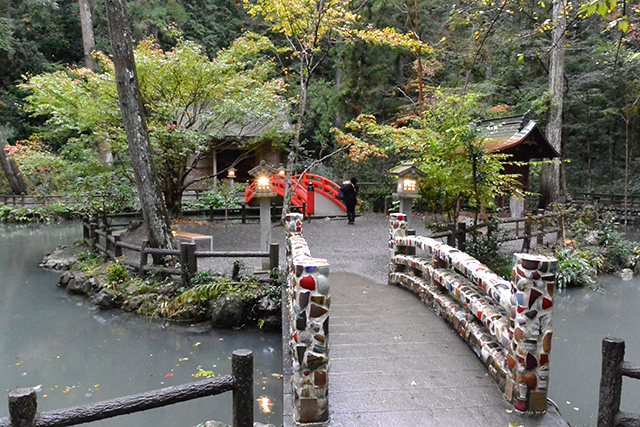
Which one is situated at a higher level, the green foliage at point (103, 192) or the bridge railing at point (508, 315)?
the green foliage at point (103, 192)

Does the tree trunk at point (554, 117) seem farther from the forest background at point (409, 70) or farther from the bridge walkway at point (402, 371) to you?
the bridge walkway at point (402, 371)

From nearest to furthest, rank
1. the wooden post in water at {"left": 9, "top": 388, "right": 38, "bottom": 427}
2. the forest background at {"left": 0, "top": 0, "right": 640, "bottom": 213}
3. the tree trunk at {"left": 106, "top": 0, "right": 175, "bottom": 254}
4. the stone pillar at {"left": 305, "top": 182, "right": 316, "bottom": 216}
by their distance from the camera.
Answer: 1. the wooden post in water at {"left": 9, "top": 388, "right": 38, "bottom": 427}
2. the tree trunk at {"left": 106, "top": 0, "right": 175, "bottom": 254}
3. the stone pillar at {"left": 305, "top": 182, "right": 316, "bottom": 216}
4. the forest background at {"left": 0, "top": 0, "right": 640, "bottom": 213}

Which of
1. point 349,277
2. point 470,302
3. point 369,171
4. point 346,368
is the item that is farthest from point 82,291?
point 369,171

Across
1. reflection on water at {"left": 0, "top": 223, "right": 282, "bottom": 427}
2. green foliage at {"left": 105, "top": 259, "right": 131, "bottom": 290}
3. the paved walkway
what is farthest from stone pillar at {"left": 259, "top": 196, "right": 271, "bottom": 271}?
green foliage at {"left": 105, "top": 259, "right": 131, "bottom": 290}

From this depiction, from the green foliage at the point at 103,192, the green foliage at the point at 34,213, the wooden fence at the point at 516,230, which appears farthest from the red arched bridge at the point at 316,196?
the green foliage at the point at 34,213

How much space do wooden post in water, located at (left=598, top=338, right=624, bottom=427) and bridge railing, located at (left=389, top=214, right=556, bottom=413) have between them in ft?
1.51

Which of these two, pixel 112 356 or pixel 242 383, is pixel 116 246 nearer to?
pixel 112 356

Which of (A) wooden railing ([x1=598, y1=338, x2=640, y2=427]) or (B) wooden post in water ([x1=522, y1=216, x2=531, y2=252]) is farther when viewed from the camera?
(B) wooden post in water ([x1=522, y1=216, x2=531, y2=252])

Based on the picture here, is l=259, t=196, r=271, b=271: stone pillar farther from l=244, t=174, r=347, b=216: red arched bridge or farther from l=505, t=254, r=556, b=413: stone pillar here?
l=244, t=174, r=347, b=216: red arched bridge

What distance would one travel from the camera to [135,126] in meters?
8.89

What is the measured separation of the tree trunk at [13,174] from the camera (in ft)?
62.3

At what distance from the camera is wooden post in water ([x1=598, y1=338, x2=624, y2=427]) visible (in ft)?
10.1

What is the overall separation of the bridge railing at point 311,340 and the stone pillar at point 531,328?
155 centimetres

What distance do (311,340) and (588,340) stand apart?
19.3 ft
